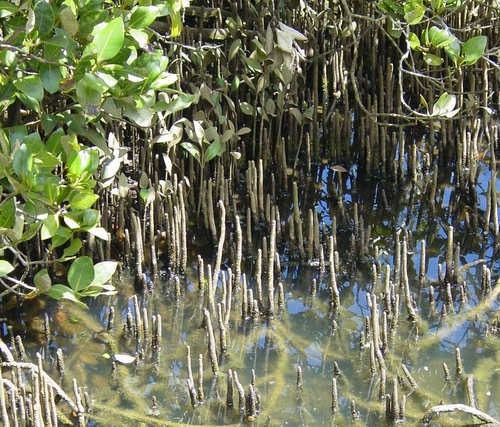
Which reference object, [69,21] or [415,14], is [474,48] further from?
[69,21]

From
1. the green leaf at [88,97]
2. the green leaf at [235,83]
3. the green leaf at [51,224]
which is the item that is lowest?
the green leaf at [51,224]

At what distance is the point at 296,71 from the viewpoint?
177 inches

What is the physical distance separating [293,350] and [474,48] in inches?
59.5

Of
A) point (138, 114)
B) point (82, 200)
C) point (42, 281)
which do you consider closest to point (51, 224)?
point (82, 200)

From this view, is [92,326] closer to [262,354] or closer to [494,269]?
[262,354]

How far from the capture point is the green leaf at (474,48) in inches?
133

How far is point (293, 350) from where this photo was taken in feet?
10.8

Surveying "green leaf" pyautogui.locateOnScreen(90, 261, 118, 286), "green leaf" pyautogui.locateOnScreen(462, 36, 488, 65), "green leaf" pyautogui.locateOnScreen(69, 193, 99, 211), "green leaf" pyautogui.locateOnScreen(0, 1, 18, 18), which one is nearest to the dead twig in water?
"green leaf" pyautogui.locateOnScreen(90, 261, 118, 286)

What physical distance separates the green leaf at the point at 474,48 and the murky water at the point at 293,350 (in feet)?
3.11

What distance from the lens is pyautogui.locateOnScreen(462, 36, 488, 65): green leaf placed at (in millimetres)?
3375

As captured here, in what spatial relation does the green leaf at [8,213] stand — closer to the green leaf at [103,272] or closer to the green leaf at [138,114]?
the green leaf at [103,272]

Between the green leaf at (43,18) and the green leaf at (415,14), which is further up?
the green leaf at (43,18)

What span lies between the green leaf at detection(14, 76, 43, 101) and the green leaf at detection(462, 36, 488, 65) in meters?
1.84

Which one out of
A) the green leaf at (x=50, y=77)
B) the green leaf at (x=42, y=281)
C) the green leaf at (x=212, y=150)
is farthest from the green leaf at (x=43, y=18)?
the green leaf at (x=212, y=150)
